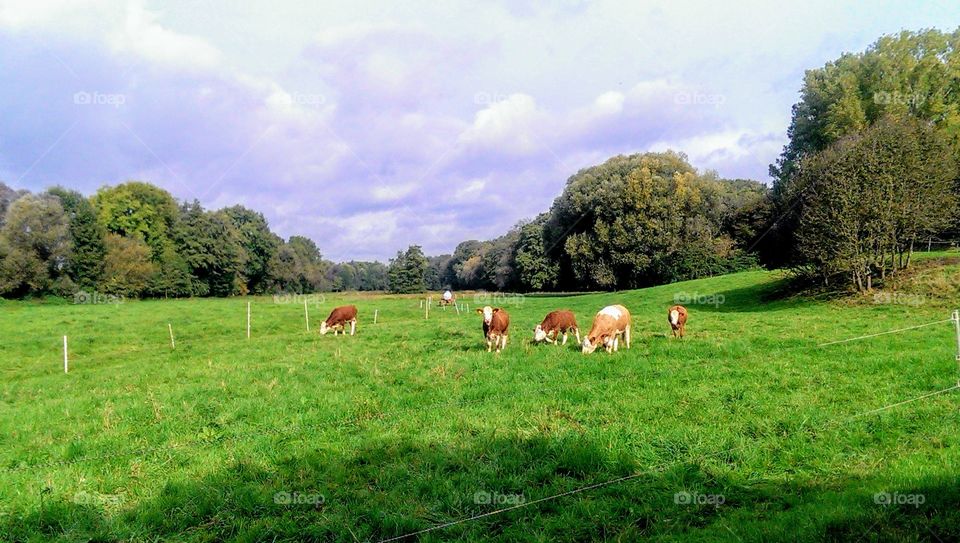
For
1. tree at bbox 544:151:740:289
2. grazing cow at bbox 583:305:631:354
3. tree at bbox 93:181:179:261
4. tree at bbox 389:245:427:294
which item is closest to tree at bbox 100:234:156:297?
tree at bbox 93:181:179:261

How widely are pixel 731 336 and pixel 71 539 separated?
15.1m

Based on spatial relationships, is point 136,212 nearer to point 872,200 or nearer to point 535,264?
point 535,264

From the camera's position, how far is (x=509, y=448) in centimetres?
620

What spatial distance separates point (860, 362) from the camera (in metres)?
9.82

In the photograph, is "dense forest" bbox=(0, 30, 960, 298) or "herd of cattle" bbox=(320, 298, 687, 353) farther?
"dense forest" bbox=(0, 30, 960, 298)

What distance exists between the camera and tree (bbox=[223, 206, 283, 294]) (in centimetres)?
7612

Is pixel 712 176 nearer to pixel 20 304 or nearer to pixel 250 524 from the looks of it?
pixel 250 524

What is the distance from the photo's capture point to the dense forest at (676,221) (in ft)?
71.3

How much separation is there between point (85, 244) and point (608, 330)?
193 ft

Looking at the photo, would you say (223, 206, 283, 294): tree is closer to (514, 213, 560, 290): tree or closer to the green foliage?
the green foliage

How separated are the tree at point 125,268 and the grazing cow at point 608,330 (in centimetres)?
5743

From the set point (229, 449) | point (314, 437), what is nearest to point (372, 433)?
point (314, 437)

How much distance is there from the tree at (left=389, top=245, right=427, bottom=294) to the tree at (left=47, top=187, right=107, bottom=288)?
41.1 metres

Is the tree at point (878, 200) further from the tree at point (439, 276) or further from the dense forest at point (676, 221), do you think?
the tree at point (439, 276)
